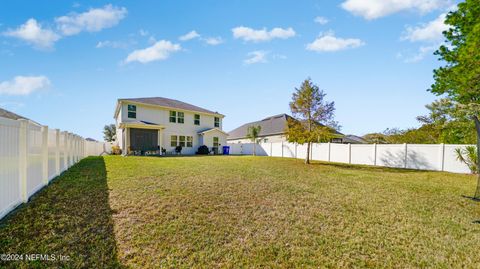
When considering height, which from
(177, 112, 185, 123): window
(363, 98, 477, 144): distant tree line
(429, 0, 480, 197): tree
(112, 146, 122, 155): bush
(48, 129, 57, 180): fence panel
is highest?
(429, 0, 480, 197): tree

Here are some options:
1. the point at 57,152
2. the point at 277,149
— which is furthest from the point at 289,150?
the point at 57,152

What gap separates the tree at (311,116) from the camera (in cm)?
1500

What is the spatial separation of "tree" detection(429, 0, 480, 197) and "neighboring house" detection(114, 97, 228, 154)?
18827mm

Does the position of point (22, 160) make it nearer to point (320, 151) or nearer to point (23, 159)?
point (23, 159)

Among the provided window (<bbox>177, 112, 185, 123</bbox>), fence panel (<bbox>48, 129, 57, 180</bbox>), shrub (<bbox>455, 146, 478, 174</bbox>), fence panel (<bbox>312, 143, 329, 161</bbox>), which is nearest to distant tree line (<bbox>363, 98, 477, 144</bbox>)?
shrub (<bbox>455, 146, 478, 174</bbox>)

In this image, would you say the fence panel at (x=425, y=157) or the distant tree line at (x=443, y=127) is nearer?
the fence panel at (x=425, y=157)

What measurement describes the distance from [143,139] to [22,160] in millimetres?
15846

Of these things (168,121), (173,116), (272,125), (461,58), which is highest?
(461,58)

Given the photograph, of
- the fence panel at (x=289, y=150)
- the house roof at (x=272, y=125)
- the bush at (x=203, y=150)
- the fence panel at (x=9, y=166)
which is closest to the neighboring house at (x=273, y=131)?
the house roof at (x=272, y=125)

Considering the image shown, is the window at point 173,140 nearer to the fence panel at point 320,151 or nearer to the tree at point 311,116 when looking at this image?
the tree at point 311,116

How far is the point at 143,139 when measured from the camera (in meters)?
19.0

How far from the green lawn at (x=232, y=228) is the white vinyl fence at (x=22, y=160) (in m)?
0.28

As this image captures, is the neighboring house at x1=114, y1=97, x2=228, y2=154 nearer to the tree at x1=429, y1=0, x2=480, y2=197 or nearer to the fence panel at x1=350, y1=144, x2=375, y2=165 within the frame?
the fence panel at x1=350, y1=144, x2=375, y2=165

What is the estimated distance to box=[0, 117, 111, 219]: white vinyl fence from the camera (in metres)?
3.22
